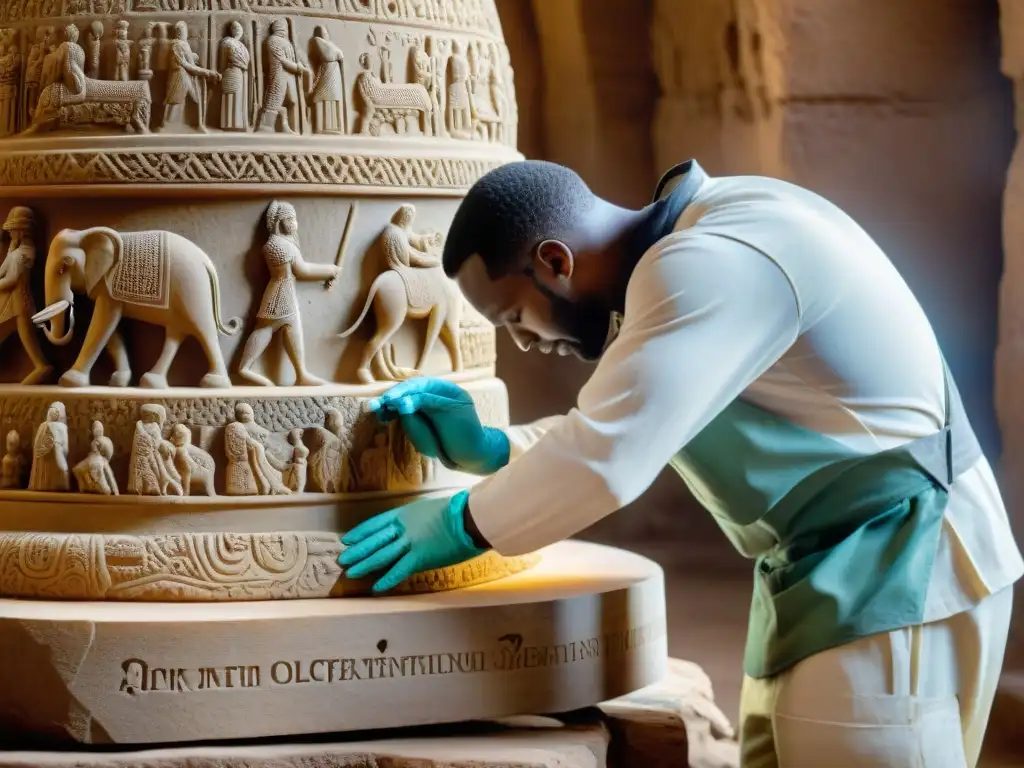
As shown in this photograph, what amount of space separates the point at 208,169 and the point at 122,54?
32cm

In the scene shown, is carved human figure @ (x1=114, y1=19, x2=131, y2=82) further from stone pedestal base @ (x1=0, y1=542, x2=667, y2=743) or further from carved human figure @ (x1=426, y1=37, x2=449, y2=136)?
stone pedestal base @ (x1=0, y1=542, x2=667, y2=743)

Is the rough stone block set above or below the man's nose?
below

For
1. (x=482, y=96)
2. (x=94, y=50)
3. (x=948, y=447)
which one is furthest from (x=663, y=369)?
(x=94, y=50)

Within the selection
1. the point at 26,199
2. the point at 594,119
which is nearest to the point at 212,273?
the point at 26,199

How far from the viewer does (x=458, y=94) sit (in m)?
3.72

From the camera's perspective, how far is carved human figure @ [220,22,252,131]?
3.46 m

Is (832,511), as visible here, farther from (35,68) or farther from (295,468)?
(35,68)

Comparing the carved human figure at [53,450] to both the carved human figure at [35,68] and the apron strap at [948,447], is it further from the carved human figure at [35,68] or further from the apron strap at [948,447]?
the apron strap at [948,447]

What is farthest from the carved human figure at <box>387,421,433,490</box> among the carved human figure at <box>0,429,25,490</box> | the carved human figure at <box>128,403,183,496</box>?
the carved human figure at <box>0,429,25,490</box>

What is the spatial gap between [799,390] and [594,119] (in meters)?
A: 4.37

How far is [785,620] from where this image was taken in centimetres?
323

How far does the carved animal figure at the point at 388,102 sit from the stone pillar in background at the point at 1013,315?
2.73m

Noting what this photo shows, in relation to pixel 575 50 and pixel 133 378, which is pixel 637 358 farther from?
pixel 575 50

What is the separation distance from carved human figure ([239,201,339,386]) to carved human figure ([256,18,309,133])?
0.19m
